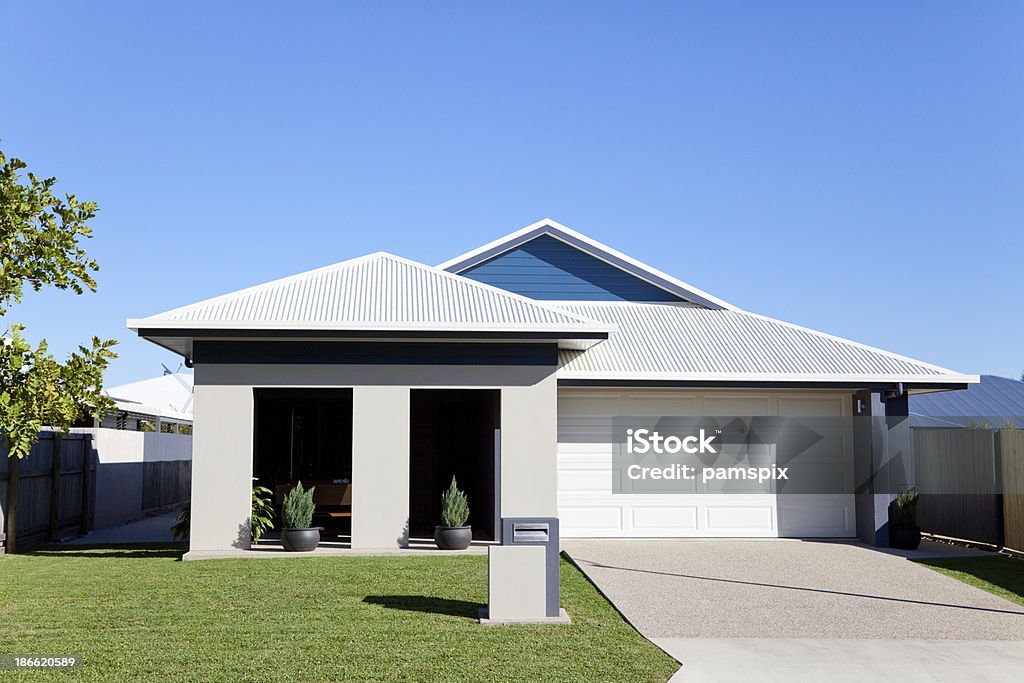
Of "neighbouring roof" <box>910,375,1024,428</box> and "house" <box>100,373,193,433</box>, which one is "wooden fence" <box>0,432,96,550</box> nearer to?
"house" <box>100,373,193,433</box>

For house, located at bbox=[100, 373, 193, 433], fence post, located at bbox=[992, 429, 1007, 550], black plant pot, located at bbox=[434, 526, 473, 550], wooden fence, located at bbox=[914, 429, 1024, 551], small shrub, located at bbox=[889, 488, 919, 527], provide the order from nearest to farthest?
black plant pot, located at bbox=[434, 526, 473, 550] → wooden fence, located at bbox=[914, 429, 1024, 551] → fence post, located at bbox=[992, 429, 1007, 550] → small shrub, located at bbox=[889, 488, 919, 527] → house, located at bbox=[100, 373, 193, 433]

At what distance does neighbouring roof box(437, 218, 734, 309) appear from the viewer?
69.7 ft

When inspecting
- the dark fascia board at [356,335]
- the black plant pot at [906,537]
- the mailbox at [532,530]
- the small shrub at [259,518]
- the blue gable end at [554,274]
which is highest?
the blue gable end at [554,274]

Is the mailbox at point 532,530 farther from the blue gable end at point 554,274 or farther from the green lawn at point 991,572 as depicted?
the blue gable end at point 554,274

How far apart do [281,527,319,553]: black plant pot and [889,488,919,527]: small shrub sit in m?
9.87

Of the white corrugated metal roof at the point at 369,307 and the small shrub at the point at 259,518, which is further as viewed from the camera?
the small shrub at the point at 259,518

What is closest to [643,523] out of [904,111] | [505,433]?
[505,433]

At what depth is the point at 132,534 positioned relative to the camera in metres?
19.8

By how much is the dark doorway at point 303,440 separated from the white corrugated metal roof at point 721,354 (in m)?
5.31

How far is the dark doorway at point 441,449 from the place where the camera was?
20391 millimetres

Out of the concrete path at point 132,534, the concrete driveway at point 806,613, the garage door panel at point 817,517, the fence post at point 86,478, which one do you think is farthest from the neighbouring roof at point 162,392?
the concrete driveway at point 806,613

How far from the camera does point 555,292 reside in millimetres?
21438

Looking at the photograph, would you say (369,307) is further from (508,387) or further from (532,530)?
(532,530)

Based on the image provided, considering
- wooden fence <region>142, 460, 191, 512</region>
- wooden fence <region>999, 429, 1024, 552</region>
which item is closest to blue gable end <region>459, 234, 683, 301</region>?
wooden fence <region>999, 429, 1024, 552</region>
